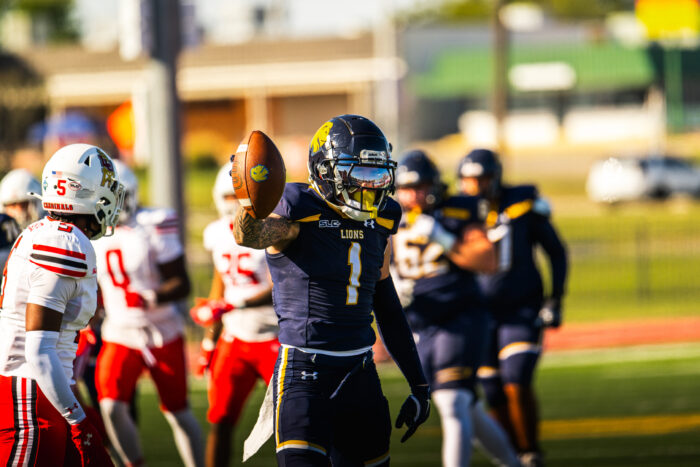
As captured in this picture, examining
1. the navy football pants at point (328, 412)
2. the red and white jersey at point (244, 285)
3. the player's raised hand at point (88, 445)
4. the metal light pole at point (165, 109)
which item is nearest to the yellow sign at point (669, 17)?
the metal light pole at point (165, 109)

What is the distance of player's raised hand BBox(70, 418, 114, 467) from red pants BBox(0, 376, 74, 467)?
86 millimetres

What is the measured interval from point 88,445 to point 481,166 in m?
3.86

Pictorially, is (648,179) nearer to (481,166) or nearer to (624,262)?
(624,262)

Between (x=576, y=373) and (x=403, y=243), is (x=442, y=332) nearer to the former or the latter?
(x=403, y=243)

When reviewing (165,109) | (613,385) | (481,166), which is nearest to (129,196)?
(481,166)

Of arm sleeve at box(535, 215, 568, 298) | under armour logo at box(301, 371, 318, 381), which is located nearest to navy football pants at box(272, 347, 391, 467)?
under armour logo at box(301, 371, 318, 381)

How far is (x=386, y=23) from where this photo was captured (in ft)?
164

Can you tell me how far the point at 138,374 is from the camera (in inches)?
271

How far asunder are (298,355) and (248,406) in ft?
19.4

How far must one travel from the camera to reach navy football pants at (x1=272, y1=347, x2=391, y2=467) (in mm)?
4539

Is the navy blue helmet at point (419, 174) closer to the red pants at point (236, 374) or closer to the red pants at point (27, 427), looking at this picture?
the red pants at point (236, 374)

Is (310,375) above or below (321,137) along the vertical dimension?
below

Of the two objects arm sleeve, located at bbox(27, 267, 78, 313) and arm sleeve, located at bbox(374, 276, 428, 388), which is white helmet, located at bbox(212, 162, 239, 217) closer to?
arm sleeve, located at bbox(374, 276, 428, 388)

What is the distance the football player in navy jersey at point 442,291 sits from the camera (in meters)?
6.73
